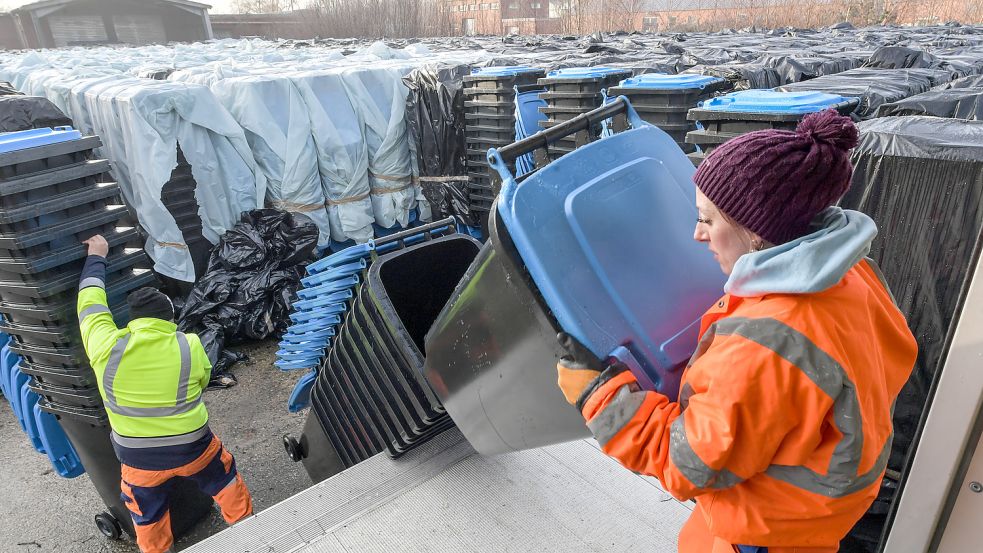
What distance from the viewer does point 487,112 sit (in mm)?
4625

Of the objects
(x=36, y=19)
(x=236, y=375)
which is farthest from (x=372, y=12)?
(x=236, y=375)

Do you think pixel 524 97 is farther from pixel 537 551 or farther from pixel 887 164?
pixel 537 551

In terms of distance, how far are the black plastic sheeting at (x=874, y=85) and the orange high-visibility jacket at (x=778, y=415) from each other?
1596 mm

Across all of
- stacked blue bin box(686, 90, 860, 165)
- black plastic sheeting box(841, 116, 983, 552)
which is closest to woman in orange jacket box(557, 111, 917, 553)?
black plastic sheeting box(841, 116, 983, 552)

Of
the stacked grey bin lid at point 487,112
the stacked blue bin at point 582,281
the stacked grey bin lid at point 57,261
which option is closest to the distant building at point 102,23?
the stacked grey bin lid at point 487,112

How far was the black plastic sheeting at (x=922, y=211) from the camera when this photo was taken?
1364 millimetres

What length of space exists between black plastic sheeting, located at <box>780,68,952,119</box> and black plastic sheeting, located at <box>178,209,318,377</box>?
11.5ft

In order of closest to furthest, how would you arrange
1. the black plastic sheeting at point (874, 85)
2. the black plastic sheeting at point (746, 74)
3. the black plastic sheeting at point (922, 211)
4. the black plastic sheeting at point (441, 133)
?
the black plastic sheeting at point (922, 211)
the black plastic sheeting at point (874, 85)
the black plastic sheeting at point (746, 74)
the black plastic sheeting at point (441, 133)

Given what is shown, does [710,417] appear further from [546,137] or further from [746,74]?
[746,74]

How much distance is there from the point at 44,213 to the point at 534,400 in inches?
68.5

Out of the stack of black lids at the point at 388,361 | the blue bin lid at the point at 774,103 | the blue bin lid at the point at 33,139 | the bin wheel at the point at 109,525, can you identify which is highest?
the blue bin lid at the point at 774,103

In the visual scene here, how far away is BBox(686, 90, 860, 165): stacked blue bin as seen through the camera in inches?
67.2

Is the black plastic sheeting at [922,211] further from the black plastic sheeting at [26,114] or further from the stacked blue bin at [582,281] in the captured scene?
the black plastic sheeting at [26,114]

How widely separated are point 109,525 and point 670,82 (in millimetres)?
3301
